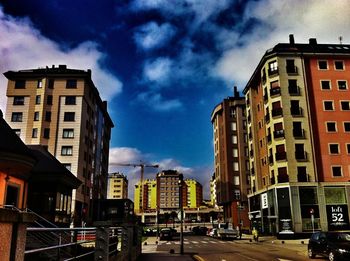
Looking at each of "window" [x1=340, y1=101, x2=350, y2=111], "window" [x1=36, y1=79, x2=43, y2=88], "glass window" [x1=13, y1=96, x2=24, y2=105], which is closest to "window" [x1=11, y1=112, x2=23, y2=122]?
"glass window" [x1=13, y1=96, x2=24, y2=105]

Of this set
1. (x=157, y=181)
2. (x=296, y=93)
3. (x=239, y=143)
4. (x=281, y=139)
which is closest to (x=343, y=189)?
(x=281, y=139)

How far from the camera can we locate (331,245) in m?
17.3

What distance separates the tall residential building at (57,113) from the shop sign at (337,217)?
116ft

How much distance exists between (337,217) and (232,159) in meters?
34.9

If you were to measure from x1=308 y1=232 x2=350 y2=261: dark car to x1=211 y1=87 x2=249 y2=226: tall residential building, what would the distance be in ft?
170

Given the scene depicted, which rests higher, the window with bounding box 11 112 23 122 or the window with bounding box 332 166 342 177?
the window with bounding box 11 112 23 122

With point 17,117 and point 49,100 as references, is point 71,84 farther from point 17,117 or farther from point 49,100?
point 17,117

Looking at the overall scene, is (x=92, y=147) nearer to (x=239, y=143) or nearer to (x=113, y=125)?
(x=113, y=125)

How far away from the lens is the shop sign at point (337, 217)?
42.4 metres

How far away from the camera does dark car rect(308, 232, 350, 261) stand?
1622 cm

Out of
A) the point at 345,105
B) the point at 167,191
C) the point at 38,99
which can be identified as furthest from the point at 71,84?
the point at 167,191

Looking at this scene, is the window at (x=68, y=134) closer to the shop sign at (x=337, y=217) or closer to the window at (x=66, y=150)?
the window at (x=66, y=150)

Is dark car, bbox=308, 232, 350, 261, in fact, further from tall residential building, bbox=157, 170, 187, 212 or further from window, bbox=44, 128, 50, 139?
tall residential building, bbox=157, 170, 187, 212

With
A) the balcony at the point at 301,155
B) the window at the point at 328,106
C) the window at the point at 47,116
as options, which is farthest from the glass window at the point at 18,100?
the window at the point at 328,106
